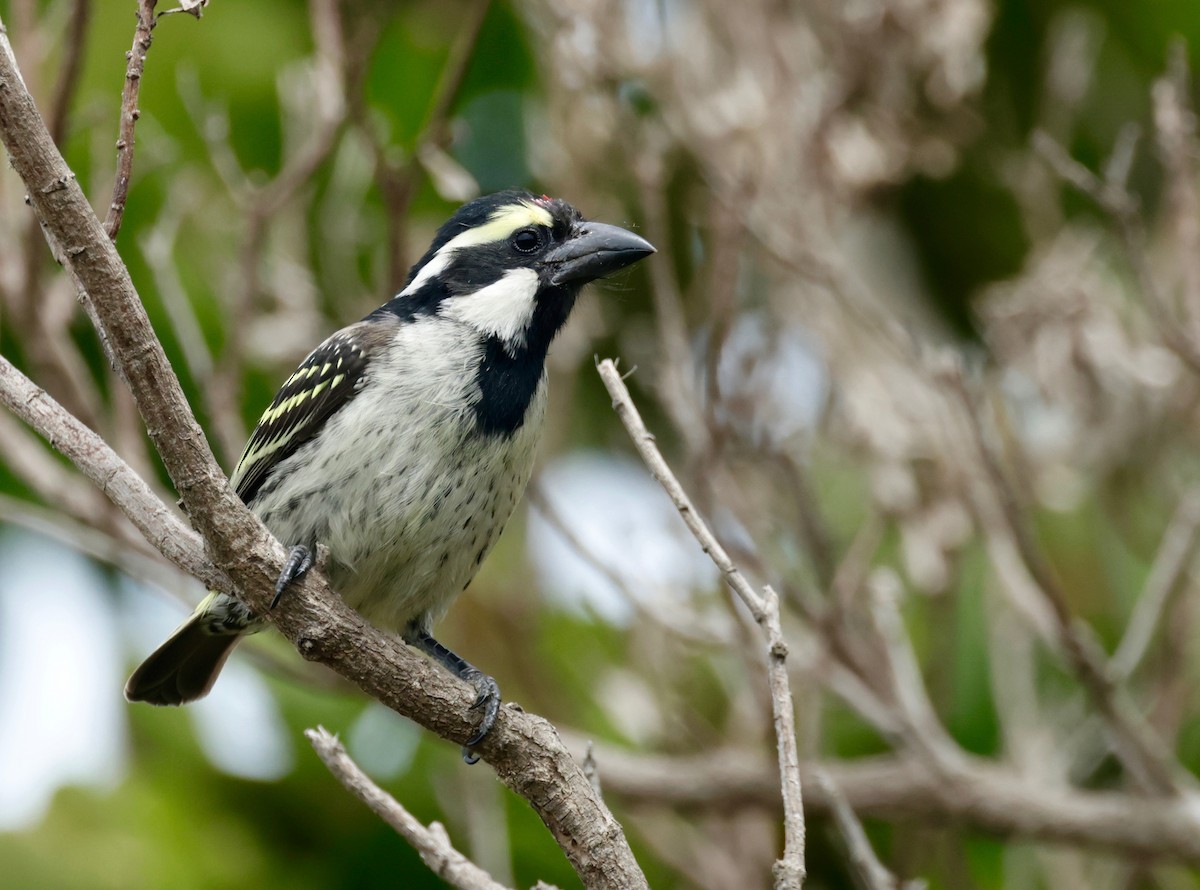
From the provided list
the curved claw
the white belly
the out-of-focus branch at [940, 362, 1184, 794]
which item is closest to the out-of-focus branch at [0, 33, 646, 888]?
the curved claw

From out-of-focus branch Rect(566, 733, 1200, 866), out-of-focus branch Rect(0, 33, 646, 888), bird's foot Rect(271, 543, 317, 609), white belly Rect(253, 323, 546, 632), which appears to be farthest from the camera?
out-of-focus branch Rect(566, 733, 1200, 866)

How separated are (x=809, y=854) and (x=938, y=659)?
867 mm

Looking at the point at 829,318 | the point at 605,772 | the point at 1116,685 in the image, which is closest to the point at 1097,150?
the point at 829,318

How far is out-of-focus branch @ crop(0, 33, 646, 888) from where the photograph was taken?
7.50 feet

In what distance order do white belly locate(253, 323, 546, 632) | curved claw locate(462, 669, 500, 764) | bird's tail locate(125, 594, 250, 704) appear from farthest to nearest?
bird's tail locate(125, 594, 250, 704) → white belly locate(253, 323, 546, 632) → curved claw locate(462, 669, 500, 764)

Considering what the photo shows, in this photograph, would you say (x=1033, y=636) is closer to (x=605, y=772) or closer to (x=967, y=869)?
(x=967, y=869)

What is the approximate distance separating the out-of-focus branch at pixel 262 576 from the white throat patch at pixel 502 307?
99cm

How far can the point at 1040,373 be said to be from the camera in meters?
4.47

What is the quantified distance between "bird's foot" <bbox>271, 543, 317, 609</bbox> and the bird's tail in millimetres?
948

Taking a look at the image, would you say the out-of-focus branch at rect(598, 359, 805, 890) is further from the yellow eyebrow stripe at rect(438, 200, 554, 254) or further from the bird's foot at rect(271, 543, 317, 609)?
the yellow eyebrow stripe at rect(438, 200, 554, 254)

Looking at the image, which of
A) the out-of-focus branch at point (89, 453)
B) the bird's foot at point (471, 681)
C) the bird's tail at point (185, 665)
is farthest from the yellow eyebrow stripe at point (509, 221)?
the out-of-focus branch at point (89, 453)

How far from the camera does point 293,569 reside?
2.80 m

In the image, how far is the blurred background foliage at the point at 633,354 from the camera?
14.5 feet

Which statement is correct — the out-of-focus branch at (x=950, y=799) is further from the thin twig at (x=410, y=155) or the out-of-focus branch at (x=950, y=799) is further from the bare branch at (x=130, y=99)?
the bare branch at (x=130, y=99)
